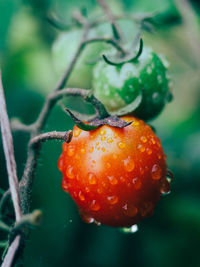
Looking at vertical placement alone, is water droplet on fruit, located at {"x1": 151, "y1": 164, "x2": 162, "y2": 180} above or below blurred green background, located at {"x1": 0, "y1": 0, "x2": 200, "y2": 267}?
above

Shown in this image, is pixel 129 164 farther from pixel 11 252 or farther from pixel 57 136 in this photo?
pixel 11 252

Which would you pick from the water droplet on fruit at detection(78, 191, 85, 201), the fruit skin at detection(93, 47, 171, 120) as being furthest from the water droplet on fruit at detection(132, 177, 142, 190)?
the fruit skin at detection(93, 47, 171, 120)

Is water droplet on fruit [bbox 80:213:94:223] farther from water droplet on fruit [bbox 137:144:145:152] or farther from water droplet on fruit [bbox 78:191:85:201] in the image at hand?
water droplet on fruit [bbox 137:144:145:152]

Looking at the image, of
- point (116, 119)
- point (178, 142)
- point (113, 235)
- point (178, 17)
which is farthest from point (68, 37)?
point (113, 235)

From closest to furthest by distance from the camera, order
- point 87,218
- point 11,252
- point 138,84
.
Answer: point 11,252
point 87,218
point 138,84

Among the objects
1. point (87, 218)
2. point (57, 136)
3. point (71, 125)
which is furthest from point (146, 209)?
point (71, 125)

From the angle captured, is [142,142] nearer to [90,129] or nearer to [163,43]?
[90,129]
